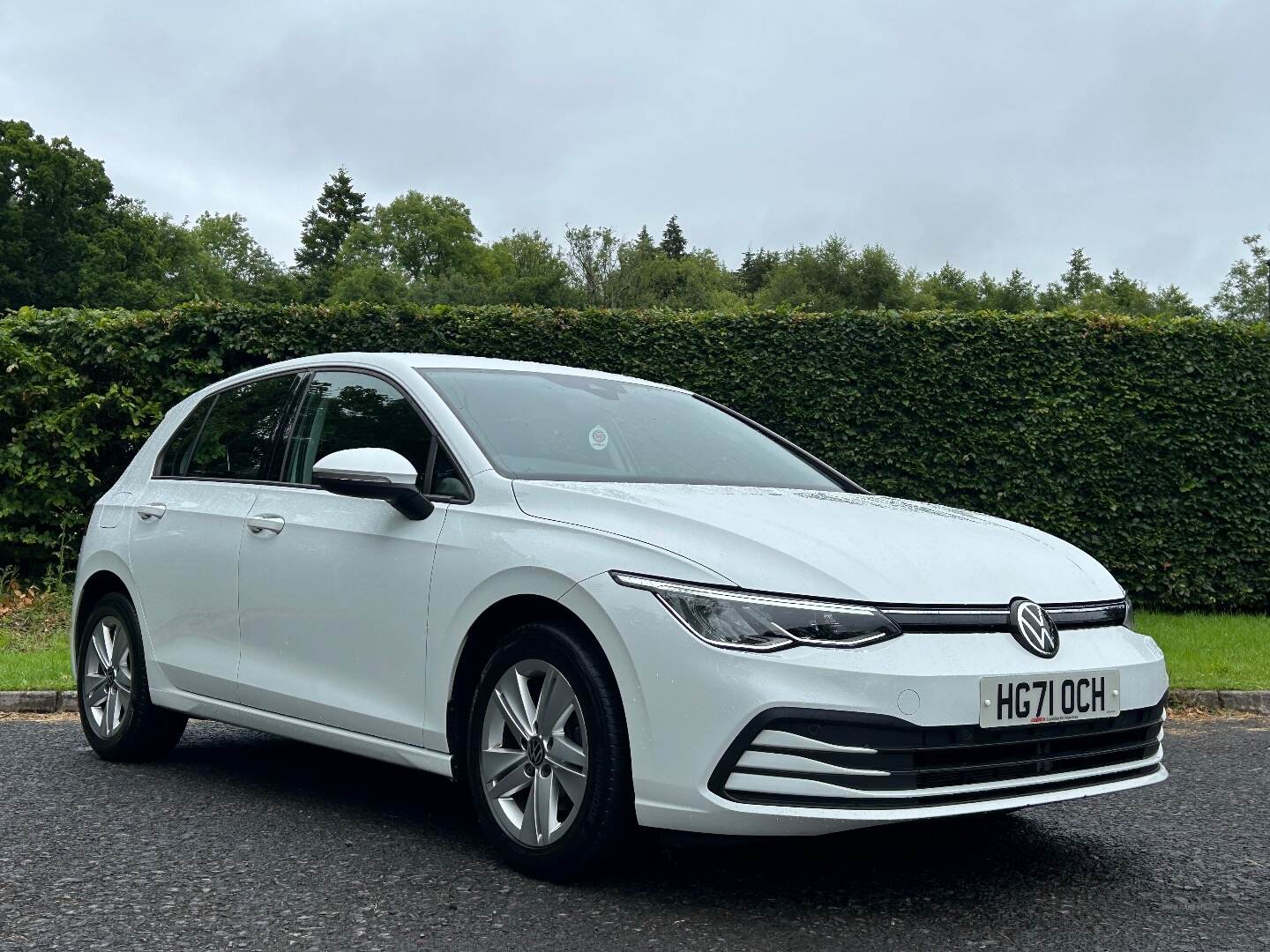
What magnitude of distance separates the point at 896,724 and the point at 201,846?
8.20ft

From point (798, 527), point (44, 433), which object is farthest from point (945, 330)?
point (798, 527)

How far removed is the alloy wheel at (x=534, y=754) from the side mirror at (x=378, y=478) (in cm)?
74

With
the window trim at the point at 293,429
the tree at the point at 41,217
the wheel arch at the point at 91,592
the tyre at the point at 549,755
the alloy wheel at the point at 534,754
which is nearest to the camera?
the tyre at the point at 549,755

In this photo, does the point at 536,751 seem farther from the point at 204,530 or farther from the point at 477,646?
the point at 204,530

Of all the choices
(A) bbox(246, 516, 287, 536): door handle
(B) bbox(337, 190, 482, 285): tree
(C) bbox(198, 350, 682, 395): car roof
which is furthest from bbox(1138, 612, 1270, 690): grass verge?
(B) bbox(337, 190, 482, 285): tree

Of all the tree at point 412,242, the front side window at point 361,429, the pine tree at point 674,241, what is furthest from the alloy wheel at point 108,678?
the pine tree at point 674,241

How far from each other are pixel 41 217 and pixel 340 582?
60.0 metres

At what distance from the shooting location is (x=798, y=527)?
4.19m

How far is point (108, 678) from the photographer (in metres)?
6.50

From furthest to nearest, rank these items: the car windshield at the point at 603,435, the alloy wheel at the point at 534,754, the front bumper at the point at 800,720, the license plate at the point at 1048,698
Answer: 1. the car windshield at the point at 603,435
2. the alloy wheel at the point at 534,754
3. the license plate at the point at 1048,698
4. the front bumper at the point at 800,720

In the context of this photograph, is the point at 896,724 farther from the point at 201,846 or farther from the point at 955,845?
the point at 201,846

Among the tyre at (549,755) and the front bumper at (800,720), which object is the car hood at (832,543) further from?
the tyre at (549,755)

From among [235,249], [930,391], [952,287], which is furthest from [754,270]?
[930,391]

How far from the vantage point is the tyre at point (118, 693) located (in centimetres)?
627
